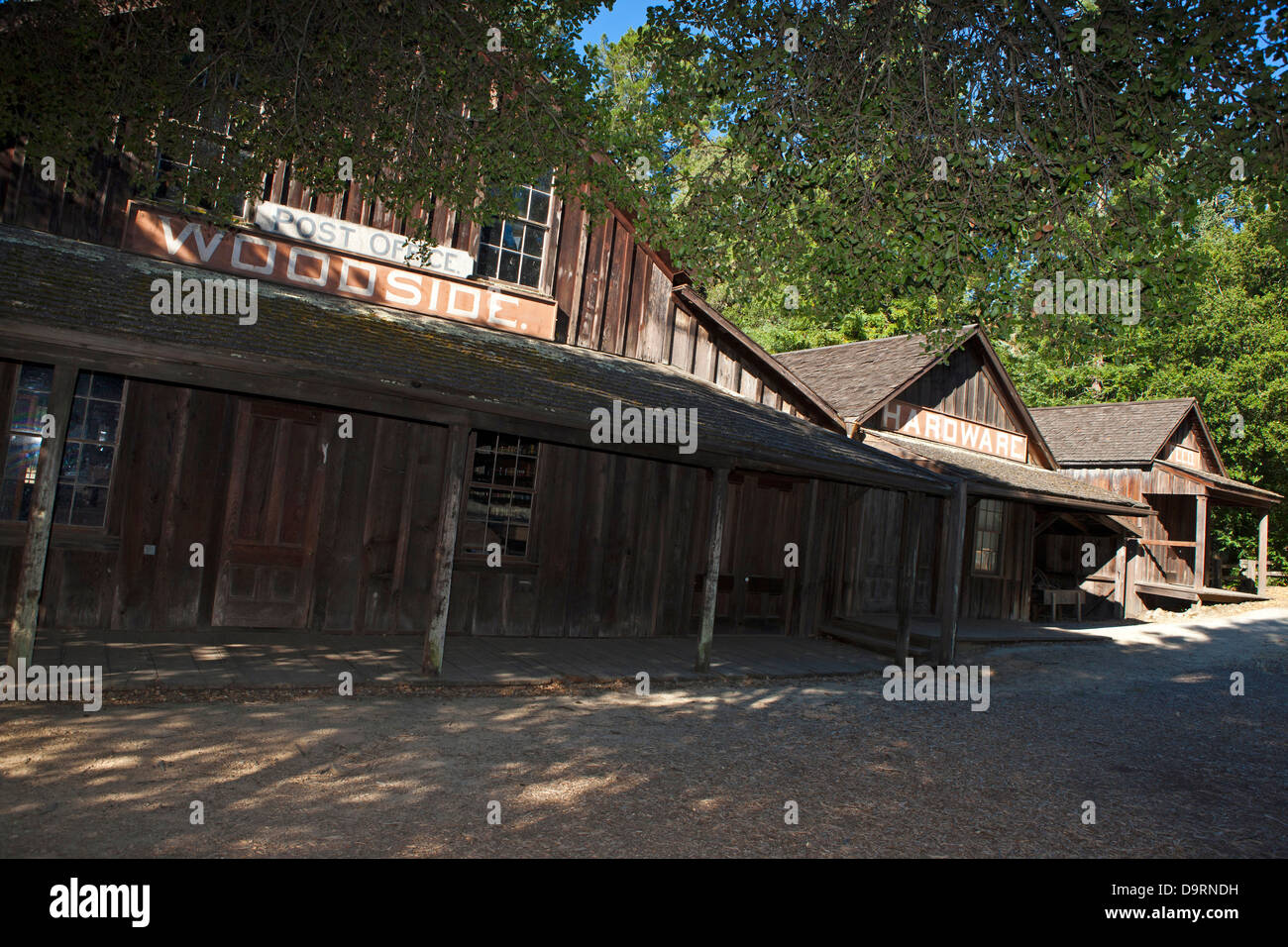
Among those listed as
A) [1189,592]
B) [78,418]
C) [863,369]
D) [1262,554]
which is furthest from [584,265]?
[1262,554]

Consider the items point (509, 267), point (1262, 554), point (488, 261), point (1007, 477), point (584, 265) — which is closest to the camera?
point (488, 261)

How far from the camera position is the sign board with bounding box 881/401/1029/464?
16.5m

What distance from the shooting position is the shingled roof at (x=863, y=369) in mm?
15859

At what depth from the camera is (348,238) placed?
10.3 meters

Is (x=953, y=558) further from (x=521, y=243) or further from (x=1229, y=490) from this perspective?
(x=1229, y=490)

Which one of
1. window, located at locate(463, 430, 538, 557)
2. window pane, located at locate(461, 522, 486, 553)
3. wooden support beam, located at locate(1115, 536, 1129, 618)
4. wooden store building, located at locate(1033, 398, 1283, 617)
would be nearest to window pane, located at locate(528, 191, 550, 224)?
window, located at locate(463, 430, 538, 557)

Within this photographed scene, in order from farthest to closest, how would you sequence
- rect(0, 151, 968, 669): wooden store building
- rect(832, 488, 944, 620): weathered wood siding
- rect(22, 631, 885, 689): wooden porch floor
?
rect(832, 488, 944, 620): weathered wood siding < rect(0, 151, 968, 669): wooden store building < rect(22, 631, 885, 689): wooden porch floor

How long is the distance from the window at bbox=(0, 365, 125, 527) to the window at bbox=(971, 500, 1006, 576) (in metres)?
15.3

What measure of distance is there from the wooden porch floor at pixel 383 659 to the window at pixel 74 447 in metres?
1.37

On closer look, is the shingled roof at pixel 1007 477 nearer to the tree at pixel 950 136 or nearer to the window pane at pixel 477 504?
the tree at pixel 950 136

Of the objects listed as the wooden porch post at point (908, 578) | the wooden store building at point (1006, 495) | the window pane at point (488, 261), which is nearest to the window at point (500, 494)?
the window pane at point (488, 261)

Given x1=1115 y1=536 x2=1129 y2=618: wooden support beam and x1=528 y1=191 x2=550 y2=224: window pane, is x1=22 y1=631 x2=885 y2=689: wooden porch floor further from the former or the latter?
x1=1115 y1=536 x2=1129 y2=618: wooden support beam

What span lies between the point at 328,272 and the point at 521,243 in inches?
106

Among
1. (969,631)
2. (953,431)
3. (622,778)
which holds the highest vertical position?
(953,431)
